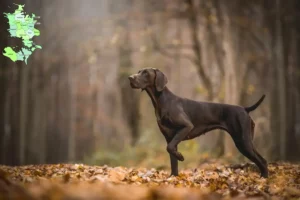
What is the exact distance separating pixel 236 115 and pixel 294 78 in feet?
32.1

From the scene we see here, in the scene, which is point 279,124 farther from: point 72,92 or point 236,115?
point 72,92

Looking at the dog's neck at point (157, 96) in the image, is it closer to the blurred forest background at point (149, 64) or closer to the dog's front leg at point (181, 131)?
the dog's front leg at point (181, 131)

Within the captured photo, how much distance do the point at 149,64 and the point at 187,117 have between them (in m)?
13.9

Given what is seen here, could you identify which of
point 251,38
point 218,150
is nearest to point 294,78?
point 251,38

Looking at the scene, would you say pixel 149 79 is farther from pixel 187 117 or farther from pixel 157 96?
pixel 187 117

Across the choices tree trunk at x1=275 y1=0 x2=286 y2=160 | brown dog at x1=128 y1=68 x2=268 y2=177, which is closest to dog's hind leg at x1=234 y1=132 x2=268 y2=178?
brown dog at x1=128 y1=68 x2=268 y2=177

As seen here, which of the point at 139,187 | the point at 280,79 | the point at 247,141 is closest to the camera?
the point at 139,187

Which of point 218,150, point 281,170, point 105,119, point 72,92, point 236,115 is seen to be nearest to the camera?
point 236,115

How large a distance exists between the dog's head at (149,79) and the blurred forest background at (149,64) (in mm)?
5637

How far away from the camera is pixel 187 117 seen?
20.9ft

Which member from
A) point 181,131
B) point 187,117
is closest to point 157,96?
point 187,117

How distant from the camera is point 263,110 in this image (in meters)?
16.7

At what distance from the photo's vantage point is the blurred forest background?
45.8 feet

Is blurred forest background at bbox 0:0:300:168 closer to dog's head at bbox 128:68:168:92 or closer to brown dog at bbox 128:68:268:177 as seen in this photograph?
brown dog at bbox 128:68:268:177
